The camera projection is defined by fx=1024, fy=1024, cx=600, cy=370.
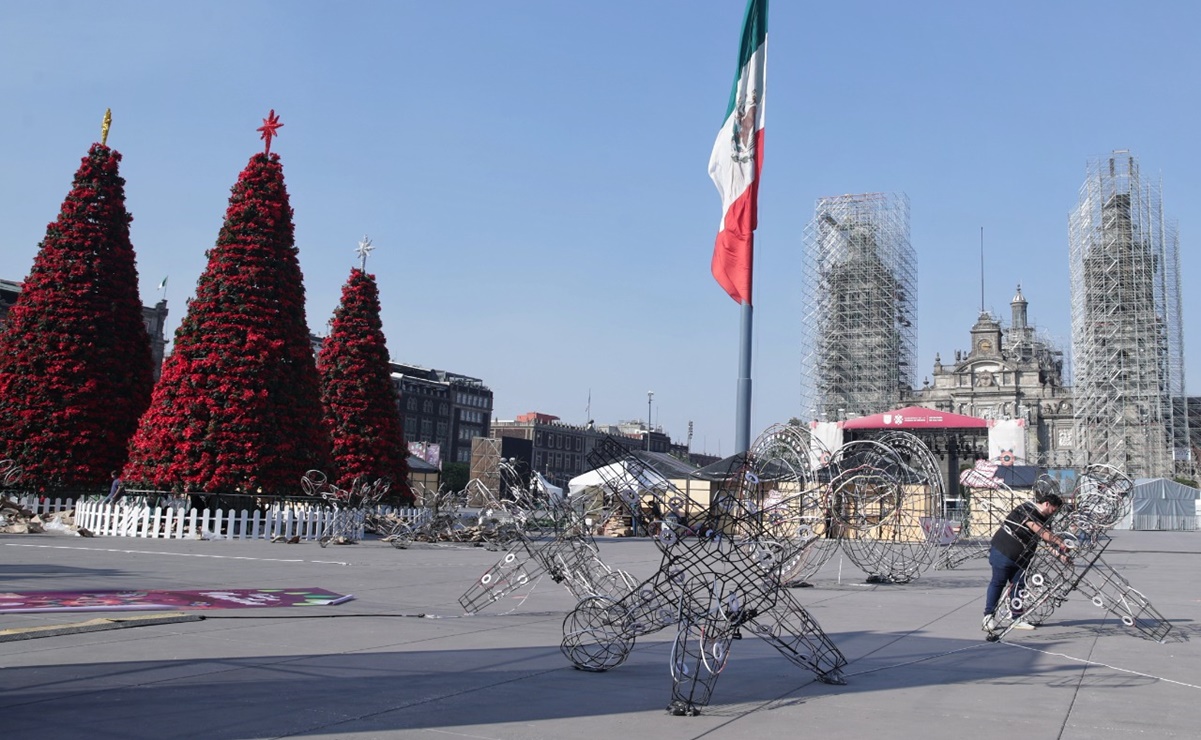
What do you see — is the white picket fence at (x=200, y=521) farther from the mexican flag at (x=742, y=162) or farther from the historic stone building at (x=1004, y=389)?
A: the historic stone building at (x=1004, y=389)

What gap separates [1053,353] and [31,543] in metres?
102

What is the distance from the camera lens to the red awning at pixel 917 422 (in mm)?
56750

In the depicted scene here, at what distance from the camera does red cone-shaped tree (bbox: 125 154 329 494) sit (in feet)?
78.0

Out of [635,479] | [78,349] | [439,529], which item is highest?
[78,349]

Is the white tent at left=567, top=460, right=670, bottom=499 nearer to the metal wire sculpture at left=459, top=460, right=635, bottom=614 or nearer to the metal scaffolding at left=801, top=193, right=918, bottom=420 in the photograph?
the metal wire sculpture at left=459, top=460, right=635, bottom=614

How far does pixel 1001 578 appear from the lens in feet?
32.9

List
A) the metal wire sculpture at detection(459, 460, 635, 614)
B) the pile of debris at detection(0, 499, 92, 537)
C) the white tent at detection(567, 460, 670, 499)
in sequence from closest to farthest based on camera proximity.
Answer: the white tent at detection(567, 460, 670, 499) → the metal wire sculpture at detection(459, 460, 635, 614) → the pile of debris at detection(0, 499, 92, 537)

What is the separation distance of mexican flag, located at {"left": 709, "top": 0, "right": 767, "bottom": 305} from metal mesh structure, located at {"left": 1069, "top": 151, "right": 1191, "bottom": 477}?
67601 millimetres

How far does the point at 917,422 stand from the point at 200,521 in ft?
141

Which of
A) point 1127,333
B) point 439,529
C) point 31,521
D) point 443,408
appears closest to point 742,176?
point 439,529

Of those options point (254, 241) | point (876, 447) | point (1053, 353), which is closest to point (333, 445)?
point (254, 241)

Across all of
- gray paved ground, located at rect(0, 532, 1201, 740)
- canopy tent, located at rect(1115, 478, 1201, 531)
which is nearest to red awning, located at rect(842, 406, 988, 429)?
canopy tent, located at rect(1115, 478, 1201, 531)

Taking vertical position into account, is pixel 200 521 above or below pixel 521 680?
above

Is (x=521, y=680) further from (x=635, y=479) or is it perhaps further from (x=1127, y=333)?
(x=1127, y=333)
